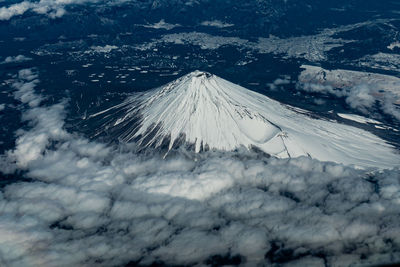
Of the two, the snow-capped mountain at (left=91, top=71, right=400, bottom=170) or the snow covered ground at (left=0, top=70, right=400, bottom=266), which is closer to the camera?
the snow covered ground at (left=0, top=70, right=400, bottom=266)

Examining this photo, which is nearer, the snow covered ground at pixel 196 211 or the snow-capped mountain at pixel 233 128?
Result: the snow covered ground at pixel 196 211

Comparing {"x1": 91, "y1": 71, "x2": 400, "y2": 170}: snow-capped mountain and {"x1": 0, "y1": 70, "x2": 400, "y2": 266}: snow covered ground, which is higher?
{"x1": 91, "y1": 71, "x2": 400, "y2": 170}: snow-capped mountain

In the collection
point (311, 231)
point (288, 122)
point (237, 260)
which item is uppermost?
point (288, 122)

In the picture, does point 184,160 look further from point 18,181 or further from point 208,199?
point 18,181

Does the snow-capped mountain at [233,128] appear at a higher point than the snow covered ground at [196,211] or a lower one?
higher

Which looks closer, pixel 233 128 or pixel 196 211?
pixel 196 211

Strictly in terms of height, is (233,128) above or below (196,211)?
above

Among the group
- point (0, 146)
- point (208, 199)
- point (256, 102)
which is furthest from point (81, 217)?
point (256, 102)

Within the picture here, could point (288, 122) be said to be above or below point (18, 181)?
above
